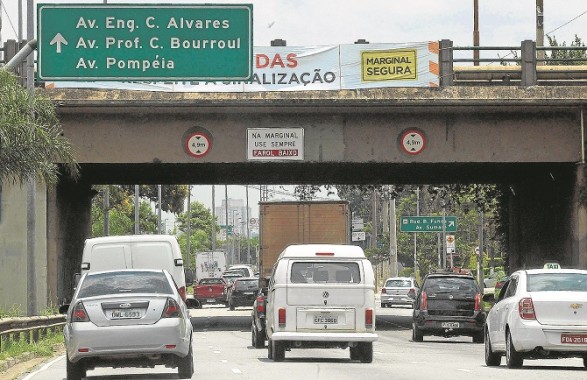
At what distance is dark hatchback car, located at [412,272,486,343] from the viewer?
109 feet

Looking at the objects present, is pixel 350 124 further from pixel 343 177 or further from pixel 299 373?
pixel 299 373

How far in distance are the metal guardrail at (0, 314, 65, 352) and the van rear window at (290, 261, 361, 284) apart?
5648 millimetres

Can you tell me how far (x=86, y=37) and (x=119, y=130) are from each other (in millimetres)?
4090

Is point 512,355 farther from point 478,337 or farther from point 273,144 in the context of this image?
point 273,144

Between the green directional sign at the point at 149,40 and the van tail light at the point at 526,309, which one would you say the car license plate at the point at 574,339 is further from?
the green directional sign at the point at 149,40

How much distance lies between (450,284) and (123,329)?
55.9ft

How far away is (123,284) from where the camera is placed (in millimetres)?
18656

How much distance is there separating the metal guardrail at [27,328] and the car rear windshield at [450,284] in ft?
30.6

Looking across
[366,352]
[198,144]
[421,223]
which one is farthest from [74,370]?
[421,223]

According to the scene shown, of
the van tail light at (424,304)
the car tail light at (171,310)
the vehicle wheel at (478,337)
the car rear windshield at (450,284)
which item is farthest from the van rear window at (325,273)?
the vehicle wheel at (478,337)

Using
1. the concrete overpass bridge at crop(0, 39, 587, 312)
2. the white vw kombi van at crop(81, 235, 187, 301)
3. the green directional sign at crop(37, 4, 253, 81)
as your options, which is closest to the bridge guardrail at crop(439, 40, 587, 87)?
the concrete overpass bridge at crop(0, 39, 587, 312)

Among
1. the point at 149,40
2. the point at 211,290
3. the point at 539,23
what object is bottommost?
the point at 211,290

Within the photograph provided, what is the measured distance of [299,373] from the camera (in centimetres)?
2005

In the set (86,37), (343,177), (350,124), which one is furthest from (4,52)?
(343,177)
